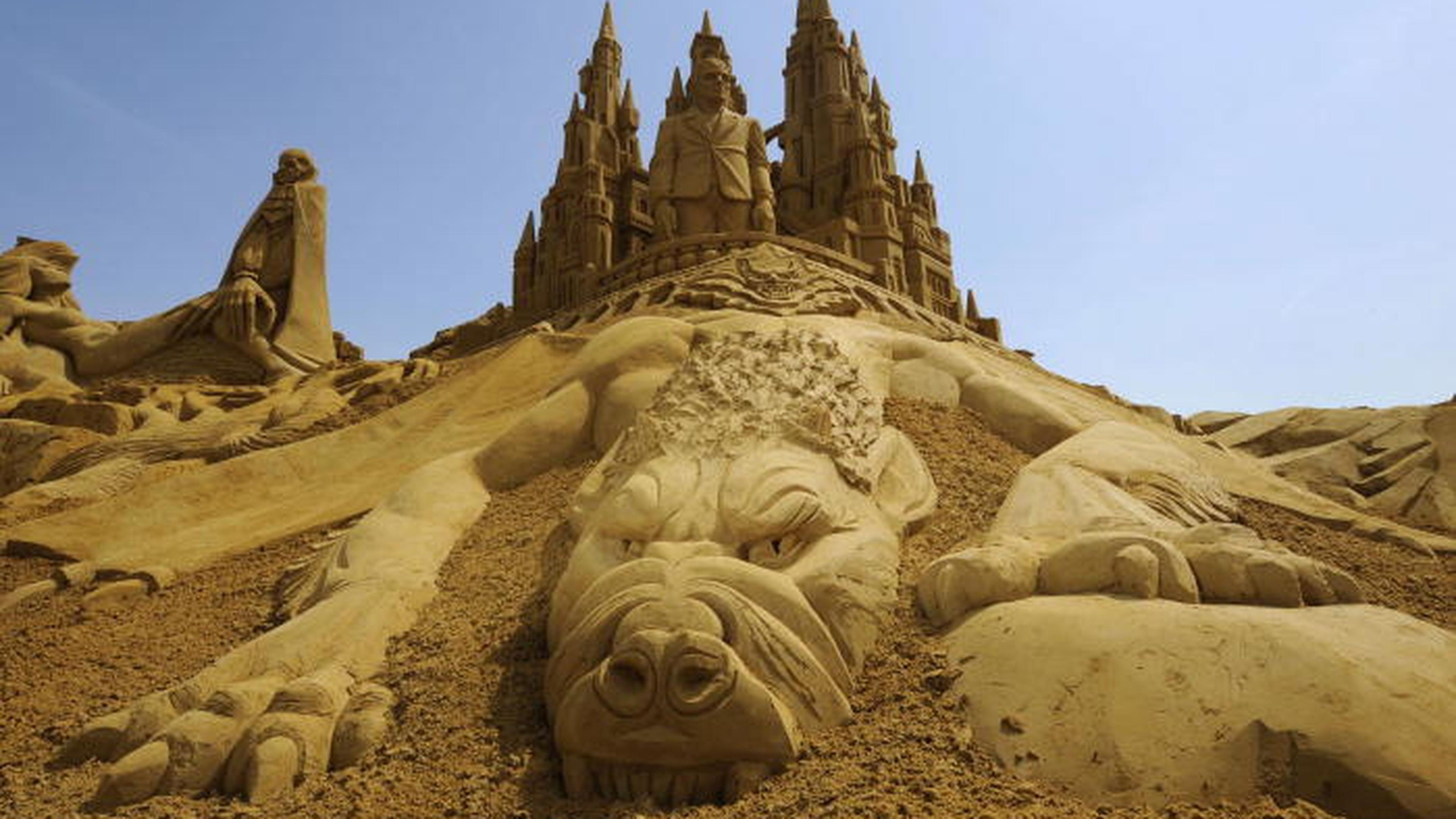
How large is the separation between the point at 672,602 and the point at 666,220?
9857 mm

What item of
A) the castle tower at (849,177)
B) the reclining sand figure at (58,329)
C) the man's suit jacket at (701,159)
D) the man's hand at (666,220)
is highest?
the castle tower at (849,177)

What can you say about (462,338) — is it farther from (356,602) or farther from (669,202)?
(356,602)

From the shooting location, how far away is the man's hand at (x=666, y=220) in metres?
11.5

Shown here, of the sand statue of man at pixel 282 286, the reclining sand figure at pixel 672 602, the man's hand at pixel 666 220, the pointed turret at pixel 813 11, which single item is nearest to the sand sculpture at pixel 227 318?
the sand statue of man at pixel 282 286

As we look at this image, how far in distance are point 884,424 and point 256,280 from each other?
8.48 m

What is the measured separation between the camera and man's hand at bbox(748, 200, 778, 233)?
38.4ft

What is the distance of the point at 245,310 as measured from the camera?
9.45m

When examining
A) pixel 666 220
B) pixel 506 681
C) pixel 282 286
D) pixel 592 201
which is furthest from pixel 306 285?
pixel 592 201

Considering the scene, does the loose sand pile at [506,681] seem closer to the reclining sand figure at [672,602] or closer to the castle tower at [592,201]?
the reclining sand figure at [672,602]

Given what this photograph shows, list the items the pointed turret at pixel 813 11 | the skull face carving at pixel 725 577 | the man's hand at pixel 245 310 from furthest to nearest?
the pointed turret at pixel 813 11
the man's hand at pixel 245 310
the skull face carving at pixel 725 577

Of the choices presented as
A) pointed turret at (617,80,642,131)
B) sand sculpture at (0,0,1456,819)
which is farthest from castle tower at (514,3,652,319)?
sand sculpture at (0,0,1456,819)

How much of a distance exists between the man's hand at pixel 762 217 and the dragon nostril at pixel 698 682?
999 cm

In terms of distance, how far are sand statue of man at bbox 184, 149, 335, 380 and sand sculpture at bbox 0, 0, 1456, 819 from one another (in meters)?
4.88

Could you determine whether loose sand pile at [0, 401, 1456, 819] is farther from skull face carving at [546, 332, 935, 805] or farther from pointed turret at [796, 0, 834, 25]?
pointed turret at [796, 0, 834, 25]
